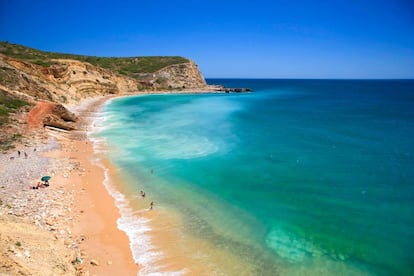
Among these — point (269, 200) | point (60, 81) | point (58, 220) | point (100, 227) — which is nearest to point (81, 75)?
point (60, 81)

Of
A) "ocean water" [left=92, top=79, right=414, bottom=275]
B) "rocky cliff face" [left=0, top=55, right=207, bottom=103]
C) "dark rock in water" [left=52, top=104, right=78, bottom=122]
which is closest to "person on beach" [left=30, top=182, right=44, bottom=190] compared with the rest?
"ocean water" [left=92, top=79, right=414, bottom=275]

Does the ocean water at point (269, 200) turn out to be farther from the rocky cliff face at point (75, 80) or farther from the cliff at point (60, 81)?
the rocky cliff face at point (75, 80)

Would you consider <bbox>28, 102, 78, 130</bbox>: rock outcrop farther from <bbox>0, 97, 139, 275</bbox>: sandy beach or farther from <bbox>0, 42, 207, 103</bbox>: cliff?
<bbox>0, 97, 139, 275</bbox>: sandy beach

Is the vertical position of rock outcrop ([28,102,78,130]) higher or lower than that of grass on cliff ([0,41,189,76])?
lower

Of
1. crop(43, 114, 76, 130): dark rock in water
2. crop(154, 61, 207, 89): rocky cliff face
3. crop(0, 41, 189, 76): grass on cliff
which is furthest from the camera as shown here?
crop(154, 61, 207, 89): rocky cliff face

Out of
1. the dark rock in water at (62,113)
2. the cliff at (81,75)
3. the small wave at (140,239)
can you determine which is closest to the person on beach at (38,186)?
the small wave at (140,239)

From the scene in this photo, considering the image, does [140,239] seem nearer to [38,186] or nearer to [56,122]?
[38,186]
